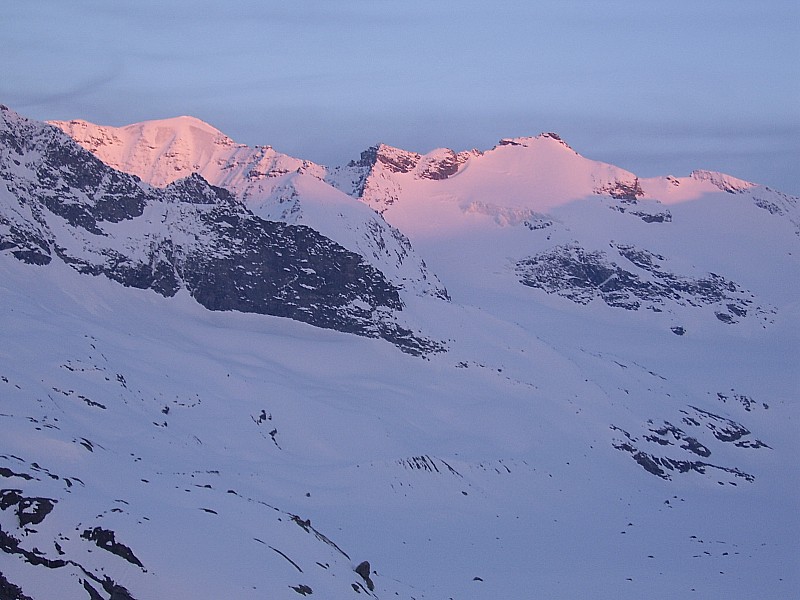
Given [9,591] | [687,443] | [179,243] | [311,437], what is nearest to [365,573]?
[9,591]

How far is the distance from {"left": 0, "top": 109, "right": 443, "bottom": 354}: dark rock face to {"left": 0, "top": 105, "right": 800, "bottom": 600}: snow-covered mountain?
0.98 feet

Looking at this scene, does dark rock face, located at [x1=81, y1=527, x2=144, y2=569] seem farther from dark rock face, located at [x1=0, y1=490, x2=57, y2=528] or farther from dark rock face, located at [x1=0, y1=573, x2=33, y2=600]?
dark rock face, located at [x1=0, y1=573, x2=33, y2=600]

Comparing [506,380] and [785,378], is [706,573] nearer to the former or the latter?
[506,380]

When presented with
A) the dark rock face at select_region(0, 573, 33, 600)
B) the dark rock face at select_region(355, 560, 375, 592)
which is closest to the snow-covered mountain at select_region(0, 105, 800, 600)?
the dark rock face at select_region(0, 573, 33, 600)

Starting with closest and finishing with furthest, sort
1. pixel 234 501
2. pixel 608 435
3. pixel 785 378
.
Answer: pixel 234 501
pixel 608 435
pixel 785 378

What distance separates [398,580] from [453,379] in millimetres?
A: 60975

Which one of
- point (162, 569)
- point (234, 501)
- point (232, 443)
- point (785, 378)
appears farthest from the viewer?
point (785, 378)

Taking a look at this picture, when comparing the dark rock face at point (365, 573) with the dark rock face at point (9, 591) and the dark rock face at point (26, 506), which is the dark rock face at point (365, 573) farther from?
the dark rock face at point (9, 591)

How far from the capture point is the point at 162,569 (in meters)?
41.8

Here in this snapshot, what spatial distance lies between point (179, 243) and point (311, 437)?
38.7m

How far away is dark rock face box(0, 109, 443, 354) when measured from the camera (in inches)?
4695

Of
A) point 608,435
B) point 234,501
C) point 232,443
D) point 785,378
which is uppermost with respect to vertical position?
point 234,501

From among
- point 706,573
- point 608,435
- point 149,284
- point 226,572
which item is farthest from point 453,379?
point 226,572

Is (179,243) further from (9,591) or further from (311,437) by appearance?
(9,591)
